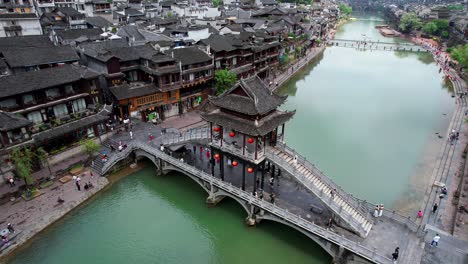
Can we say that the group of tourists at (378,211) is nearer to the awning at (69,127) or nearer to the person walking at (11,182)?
the awning at (69,127)

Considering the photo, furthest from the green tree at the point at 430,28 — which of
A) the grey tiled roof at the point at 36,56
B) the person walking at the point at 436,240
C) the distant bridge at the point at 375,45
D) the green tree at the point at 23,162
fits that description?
the green tree at the point at 23,162

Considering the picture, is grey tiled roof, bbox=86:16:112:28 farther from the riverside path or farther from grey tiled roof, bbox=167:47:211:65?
the riverside path

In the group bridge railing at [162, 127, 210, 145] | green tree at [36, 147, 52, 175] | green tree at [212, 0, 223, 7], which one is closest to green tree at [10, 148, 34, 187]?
green tree at [36, 147, 52, 175]

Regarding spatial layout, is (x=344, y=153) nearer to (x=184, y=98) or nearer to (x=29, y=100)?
(x=184, y=98)

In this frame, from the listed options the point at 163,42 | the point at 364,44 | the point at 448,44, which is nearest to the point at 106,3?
the point at 163,42

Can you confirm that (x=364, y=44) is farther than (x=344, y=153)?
Yes
